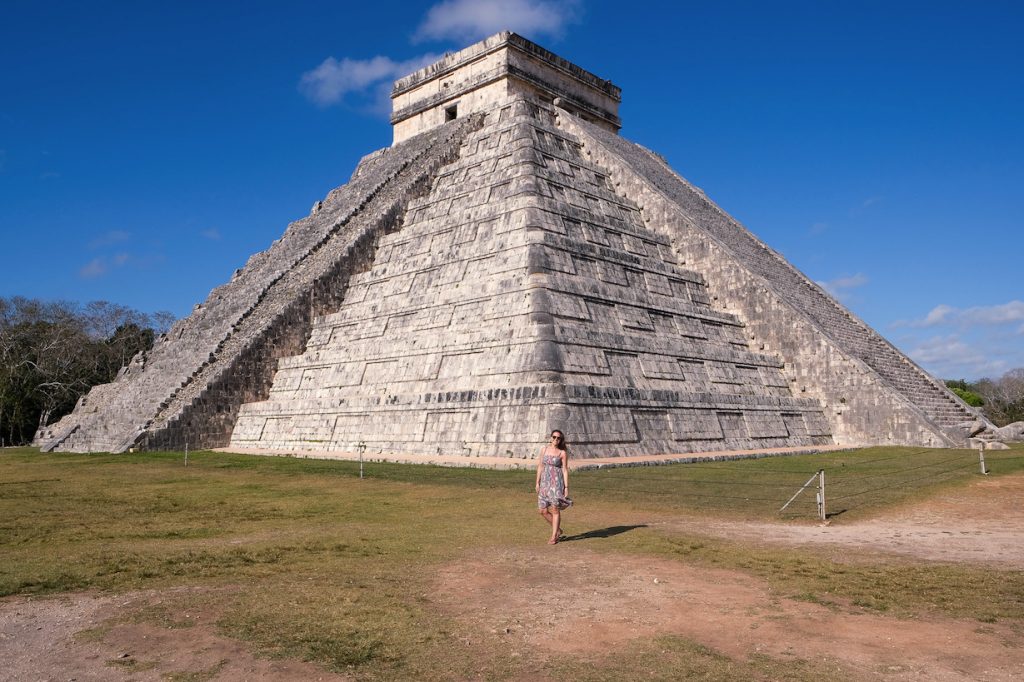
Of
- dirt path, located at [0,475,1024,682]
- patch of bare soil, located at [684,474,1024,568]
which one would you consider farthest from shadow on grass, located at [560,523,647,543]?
dirt path, located at [0,475,1024,682]

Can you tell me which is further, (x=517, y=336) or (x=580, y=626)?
(x=517, y=336)

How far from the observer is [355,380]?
19203mm

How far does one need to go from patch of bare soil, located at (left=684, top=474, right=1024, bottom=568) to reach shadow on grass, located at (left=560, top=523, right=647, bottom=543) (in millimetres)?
595

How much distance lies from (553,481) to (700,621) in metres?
2.92

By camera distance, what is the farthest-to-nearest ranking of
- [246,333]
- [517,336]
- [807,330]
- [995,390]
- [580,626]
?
[995,390] → [246,333] → [807,330] → [517,336] → [580,626]

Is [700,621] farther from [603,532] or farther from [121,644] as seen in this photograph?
[121,644]

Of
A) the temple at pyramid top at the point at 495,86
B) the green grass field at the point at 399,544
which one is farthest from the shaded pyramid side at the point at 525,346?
the temple at pyramid top at the point at 495,86

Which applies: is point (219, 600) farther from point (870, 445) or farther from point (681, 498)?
point (870, 445)

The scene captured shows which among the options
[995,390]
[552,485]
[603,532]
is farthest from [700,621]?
[995,390]

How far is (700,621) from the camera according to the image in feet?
16.8

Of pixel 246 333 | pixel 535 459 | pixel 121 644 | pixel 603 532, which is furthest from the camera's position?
pixel 246 333

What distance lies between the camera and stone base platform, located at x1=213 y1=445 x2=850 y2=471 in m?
13.9

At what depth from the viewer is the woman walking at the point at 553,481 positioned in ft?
25.4

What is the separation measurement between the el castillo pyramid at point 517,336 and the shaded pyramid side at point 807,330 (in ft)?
0.20
